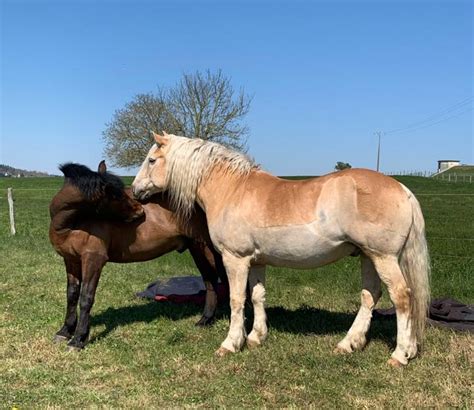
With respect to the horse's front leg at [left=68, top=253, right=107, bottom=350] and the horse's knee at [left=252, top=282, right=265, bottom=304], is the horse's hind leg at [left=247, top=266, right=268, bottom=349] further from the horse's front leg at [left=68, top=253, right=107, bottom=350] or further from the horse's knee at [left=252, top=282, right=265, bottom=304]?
the horse's front leg at [left=68, top=253, right=107, bottom=350]

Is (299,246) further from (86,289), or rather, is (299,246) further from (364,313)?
(86,289)

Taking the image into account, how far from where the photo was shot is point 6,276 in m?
8.75

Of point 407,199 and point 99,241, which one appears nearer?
point 407,199

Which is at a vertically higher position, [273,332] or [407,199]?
[407,199]

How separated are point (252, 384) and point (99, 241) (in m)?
2.31

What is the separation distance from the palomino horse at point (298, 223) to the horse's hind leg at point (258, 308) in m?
0.01

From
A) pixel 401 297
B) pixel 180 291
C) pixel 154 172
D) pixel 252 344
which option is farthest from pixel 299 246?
pixel 180 291

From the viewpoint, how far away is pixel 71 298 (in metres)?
5.55

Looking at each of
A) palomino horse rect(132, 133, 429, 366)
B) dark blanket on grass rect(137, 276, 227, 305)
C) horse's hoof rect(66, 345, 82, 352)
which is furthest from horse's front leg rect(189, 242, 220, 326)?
horse's hoof rect(66, 345, 82, 352)

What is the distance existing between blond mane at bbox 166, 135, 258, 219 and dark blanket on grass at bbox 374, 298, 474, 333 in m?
2.61

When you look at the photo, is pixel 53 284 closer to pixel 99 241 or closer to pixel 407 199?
pixel 99 241

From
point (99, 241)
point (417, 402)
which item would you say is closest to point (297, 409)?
point (417, 402)

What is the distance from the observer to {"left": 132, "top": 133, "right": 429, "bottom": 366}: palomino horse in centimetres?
430

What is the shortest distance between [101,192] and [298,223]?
202 cm
